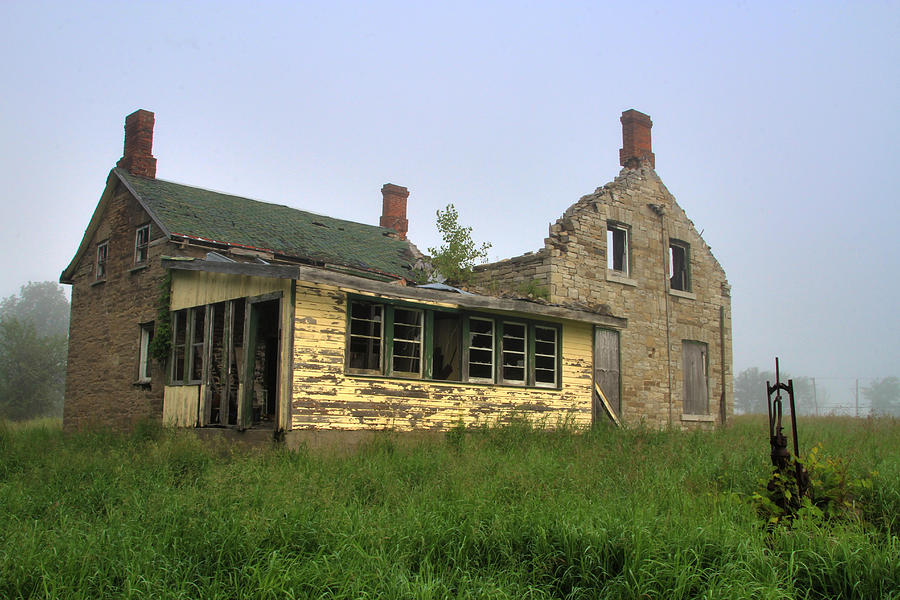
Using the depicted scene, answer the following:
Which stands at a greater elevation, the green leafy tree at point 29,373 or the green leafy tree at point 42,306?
the green leafy tree at point 42,306

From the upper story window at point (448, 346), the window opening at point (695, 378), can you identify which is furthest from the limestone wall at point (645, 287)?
the upper story window at point (448, 346)

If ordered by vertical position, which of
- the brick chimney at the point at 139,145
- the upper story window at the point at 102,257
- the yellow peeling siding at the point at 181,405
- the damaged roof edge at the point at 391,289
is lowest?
the yellow peeling siding at the point at 181,405

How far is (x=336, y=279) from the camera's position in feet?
38.1

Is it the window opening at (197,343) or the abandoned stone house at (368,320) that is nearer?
the abandoned stone house at (368,320)

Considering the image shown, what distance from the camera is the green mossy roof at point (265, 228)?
17.5 m

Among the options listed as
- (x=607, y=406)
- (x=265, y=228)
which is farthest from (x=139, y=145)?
(x=607, y=406)

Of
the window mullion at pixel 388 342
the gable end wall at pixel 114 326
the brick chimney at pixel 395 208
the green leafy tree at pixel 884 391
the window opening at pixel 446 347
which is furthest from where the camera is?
the green leafy tree at pixel 884 391

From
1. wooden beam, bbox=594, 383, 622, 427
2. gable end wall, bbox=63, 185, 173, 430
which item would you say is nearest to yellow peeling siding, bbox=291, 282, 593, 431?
wooden beam, bbox=594, 383, 622, 427

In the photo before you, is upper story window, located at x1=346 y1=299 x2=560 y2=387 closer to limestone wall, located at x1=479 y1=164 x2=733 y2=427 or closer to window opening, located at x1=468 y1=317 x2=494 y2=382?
window opening, located at x1=468 y1=317 x2=494 y2=382

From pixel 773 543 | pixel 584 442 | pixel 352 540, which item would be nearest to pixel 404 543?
pixel 352 540

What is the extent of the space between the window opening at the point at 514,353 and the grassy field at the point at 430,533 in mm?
4581

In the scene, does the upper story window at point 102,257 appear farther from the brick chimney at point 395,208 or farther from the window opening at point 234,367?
the brick chimney at point 395,208

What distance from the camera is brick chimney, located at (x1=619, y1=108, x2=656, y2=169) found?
20.7m

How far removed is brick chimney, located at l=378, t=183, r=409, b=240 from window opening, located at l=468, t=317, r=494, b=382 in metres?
12.3
